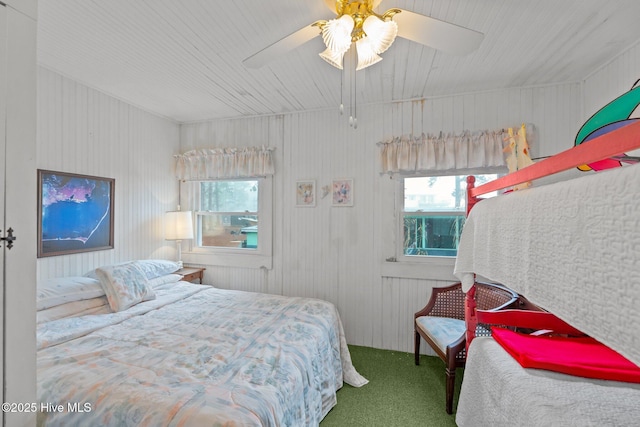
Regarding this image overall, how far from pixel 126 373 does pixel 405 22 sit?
215 cm

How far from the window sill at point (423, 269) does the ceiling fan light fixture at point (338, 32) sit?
2107 mm

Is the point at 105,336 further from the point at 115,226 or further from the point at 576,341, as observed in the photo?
the point at 576,341

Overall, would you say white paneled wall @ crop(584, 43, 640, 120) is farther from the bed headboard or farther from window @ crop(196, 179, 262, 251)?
window @ crop(196, 179, 262, 251)

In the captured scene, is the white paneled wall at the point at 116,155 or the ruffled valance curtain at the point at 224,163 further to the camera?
the ruffled valance curtain at the point at 224,163

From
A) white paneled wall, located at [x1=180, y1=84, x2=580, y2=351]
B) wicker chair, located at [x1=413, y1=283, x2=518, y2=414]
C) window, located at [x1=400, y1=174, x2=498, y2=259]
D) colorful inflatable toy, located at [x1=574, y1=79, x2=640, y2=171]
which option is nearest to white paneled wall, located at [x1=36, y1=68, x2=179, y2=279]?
white paneled wall, located at [x1=180, y1=84, x2=580, y2=351]

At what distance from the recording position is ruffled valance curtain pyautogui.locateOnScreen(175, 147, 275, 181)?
3156mm

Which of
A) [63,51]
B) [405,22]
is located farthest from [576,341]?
[63,51]

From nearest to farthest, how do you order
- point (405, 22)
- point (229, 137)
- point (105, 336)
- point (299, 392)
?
1. point (405, 22)
2. point (299, 392)
3. point (105, 336)
4. point (229, 137)

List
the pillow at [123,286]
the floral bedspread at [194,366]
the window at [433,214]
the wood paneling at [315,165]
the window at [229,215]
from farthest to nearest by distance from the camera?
the window at [229,215], the window at [433,214], the wood paneling at [315,165], the pillow at [123,286], the floral bedspread at [194,366]

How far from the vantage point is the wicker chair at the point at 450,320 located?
6.34 ft

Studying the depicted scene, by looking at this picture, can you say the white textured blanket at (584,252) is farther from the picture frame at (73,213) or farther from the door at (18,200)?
the picture frame at (73,213)

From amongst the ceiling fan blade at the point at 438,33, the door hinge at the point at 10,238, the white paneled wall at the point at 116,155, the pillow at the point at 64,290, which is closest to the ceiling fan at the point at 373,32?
the ceiling fan blade at the point at 438,33

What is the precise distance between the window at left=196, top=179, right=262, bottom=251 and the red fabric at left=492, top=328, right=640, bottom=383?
256cm

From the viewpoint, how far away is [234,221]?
3398 millimetres
